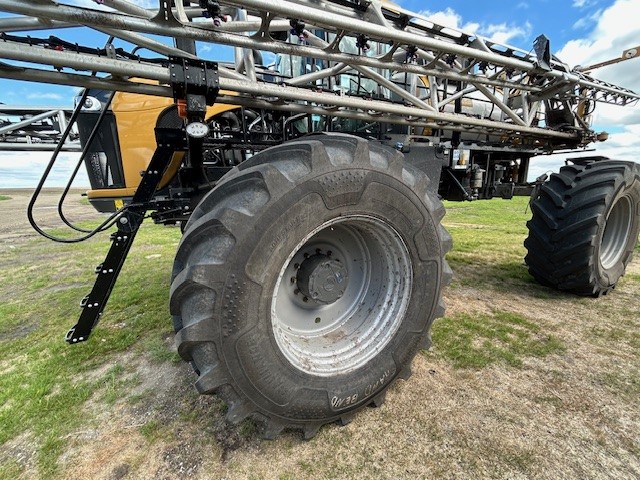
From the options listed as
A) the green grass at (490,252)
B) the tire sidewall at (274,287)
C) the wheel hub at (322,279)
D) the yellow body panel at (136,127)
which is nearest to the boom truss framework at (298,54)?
the yellow body panel at (136,127)

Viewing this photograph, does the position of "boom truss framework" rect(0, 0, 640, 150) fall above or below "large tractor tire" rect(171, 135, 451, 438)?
above

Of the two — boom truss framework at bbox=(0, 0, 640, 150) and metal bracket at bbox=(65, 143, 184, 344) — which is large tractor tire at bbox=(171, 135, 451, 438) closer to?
boom truss framework at bbox=(0, 0, 640, 150)

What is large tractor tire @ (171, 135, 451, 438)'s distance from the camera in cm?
152

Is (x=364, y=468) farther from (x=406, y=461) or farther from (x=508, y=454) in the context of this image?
(x=508, y=454)

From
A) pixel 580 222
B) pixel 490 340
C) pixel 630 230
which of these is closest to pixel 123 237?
pixel 490 340

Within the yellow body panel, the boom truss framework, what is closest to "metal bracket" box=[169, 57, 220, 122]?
the boom truss framework

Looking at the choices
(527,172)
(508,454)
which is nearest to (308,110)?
(508,454)

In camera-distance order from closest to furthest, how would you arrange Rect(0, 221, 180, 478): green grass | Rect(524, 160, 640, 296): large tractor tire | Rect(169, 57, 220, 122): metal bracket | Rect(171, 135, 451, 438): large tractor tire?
Rect(171, 135, 451, 438): large tractor tire < Rect(169, 57, 220, 122): metal bracket < Rect(0, 221, 180, 478): green grass < Rect(524, 160, 640, 296): large tractor tire

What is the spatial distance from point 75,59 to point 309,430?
227 cm

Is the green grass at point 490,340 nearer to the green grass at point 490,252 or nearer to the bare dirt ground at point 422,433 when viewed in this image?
the bare dirt ground at point 422,433

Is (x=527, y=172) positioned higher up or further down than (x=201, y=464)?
higher up

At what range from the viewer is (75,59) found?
1687mm

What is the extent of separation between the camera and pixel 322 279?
2.01 m

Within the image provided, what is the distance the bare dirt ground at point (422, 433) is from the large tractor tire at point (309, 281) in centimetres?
19
